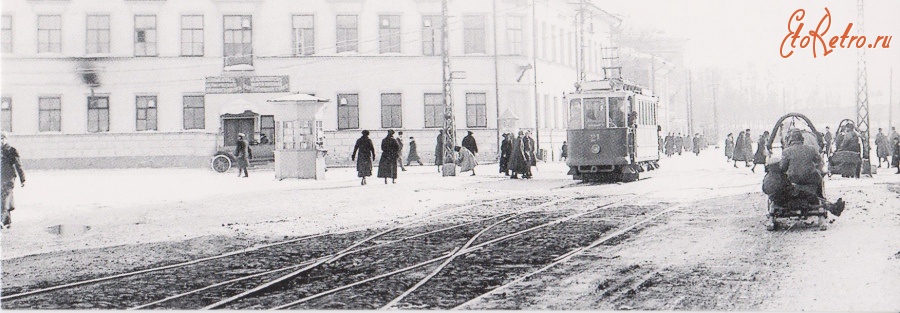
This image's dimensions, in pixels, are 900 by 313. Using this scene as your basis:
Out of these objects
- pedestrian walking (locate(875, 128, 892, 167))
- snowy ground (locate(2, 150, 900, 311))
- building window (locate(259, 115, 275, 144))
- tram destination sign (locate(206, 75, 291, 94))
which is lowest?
snowy ground (locate(2, 150, 900, 311))

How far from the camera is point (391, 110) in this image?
35.8 meters

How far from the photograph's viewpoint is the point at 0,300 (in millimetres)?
6957

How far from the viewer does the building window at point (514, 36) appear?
1443 inches

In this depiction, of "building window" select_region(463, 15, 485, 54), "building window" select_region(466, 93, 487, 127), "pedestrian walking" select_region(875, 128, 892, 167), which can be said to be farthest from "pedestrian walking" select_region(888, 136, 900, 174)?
"building window" select_region(463, 15, 485, 54)

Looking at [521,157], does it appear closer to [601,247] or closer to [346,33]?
[346,33]

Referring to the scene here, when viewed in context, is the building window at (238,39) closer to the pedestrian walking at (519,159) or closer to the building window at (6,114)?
the building window at (6,114)

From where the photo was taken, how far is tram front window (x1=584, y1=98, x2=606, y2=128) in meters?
21.3

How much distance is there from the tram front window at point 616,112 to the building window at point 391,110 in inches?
613

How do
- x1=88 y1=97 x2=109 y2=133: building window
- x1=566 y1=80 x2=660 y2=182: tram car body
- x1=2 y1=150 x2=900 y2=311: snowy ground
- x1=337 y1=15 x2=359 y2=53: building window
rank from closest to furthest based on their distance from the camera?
x1=2 y1=150 x2=900 y2=311: snowy ground, x1=566 y1=80 x2=660 y2=182: tram car body, x1=88 y1=97 x2=109 y2=133: building window, x1=337 y1=15 x2=359 y2=53: building window

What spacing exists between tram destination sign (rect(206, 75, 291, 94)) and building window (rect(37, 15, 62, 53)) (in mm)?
9582

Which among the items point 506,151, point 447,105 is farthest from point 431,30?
point 447,105

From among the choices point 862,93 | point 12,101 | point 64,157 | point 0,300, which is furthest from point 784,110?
point 64,157

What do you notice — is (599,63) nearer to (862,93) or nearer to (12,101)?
(12,101)

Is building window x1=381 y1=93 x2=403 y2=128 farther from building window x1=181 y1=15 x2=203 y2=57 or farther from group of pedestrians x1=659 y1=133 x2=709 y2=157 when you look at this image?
group of pedestrians x1=659 y1=133 x2=709 y2=157
